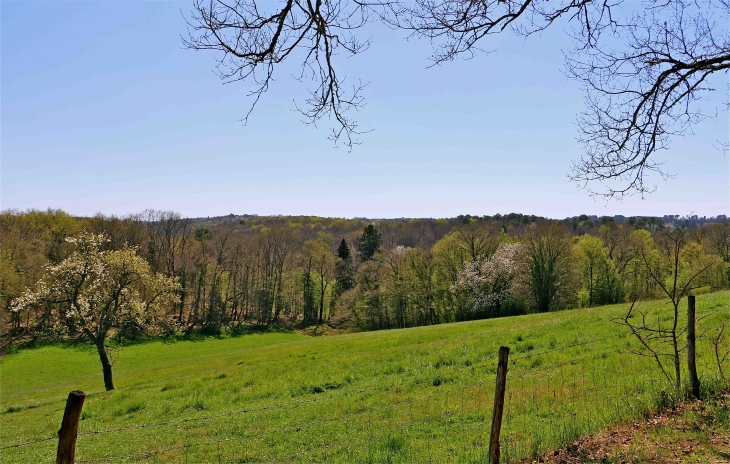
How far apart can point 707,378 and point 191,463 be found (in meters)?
9.17

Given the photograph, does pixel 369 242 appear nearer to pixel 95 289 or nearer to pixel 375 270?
pixel 375 270

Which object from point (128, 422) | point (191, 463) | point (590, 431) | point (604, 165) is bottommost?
point (128, 422)

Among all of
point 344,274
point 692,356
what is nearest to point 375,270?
point 344,274

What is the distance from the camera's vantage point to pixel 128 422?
13.2 m

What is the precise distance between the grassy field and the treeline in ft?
53.6

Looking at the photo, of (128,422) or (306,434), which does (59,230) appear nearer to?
(128,422)

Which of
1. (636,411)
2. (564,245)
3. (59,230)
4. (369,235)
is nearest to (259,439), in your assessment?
(636,411)

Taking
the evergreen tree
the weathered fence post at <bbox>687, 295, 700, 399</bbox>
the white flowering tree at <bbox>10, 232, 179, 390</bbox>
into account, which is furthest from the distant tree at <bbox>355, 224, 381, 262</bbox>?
the weathered fence post at <bbox>687, 295, 700, 399</bbox>

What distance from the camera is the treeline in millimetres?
46438

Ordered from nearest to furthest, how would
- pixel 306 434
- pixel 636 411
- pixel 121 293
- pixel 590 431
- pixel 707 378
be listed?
1. pixel 590 431
2. pixel 636 411
3. pixel 707 378
4. pixel 306 434
5. pixel 121 293

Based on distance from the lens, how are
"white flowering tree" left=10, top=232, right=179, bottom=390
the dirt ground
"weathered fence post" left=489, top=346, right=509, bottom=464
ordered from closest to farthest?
the dirt ground
"weathered fence post" left=489, top=346, right=509, bottom=464
"white flowering tree" left=10, top=232, right=179, bottom=390

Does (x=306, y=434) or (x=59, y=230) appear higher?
(x=59, y=230)

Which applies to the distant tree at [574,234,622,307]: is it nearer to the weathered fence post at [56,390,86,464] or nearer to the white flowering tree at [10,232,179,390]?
the white flowering tree at [10,232,179,390]

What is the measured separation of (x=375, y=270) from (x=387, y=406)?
4994 centimetres
